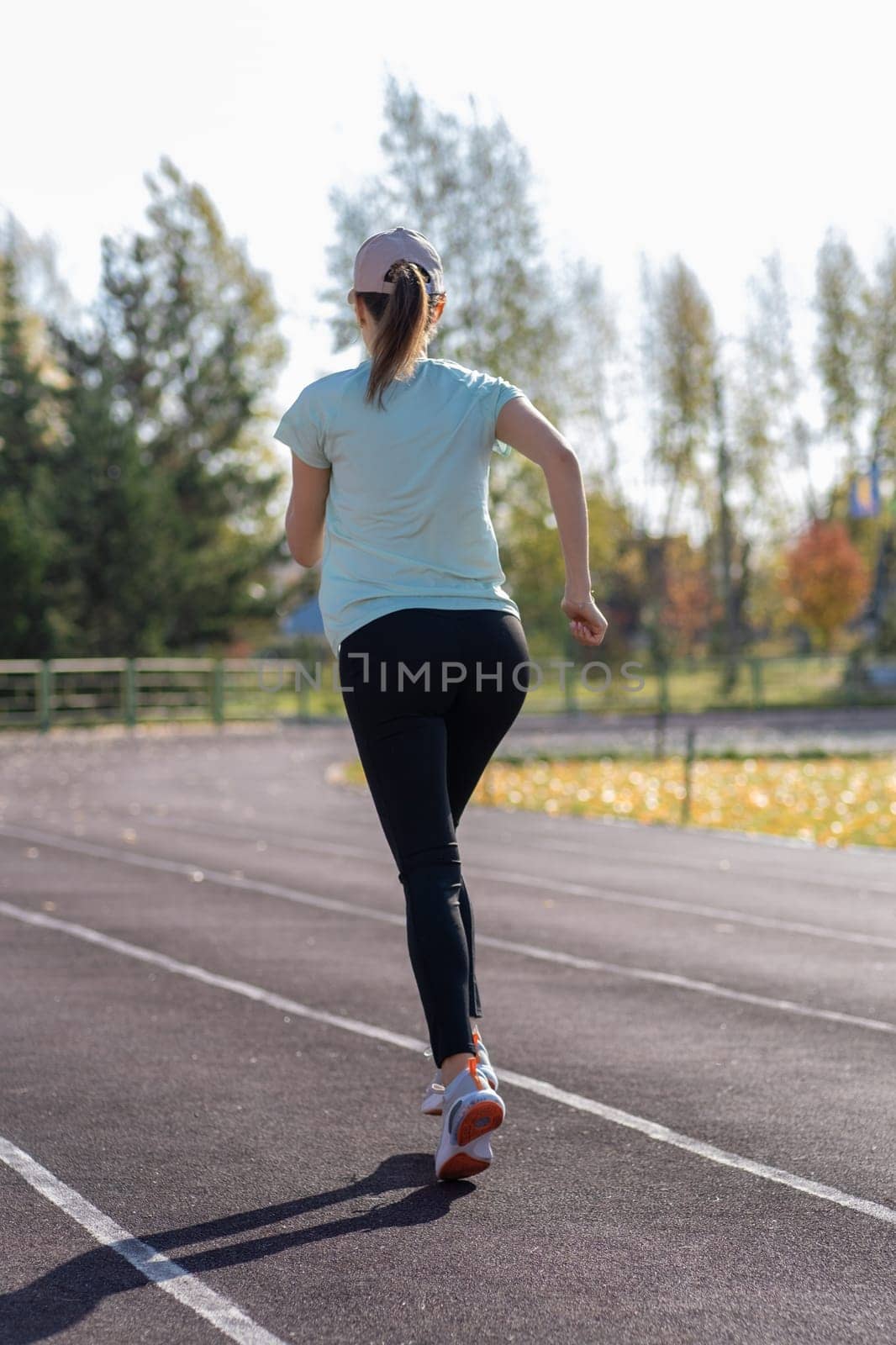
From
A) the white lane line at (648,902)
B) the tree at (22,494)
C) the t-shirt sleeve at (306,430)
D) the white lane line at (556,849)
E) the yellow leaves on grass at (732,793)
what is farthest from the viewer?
the tree at (22,494)

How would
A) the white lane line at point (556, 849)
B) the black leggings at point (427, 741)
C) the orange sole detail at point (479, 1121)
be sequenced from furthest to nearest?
the white lane line at point (556, 849) → the black leggings at point (427, 741) → the orange sole detail at point (479, 1121)

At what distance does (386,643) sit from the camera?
358cm

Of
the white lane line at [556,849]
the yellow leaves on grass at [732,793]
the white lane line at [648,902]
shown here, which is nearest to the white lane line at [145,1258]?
the white lane line at [648,902]

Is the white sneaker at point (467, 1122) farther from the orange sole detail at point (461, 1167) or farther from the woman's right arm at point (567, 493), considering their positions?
the woman's right arm at point (567, 493)

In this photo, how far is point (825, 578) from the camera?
5334 cm

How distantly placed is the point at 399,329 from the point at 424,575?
57 centimetres

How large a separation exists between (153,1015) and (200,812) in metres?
9.32

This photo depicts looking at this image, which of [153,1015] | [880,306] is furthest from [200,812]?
[880,306]

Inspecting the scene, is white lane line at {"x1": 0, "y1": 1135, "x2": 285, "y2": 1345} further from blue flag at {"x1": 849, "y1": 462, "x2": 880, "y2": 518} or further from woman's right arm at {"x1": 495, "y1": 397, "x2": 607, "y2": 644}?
blue flag at {"x1": 849, "y1": 462, "x2": 880, "y2": 518}

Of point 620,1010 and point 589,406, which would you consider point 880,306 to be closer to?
point 589,406

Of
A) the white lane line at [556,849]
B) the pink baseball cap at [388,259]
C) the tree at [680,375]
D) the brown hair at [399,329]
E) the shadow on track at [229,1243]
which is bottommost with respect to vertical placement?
the white lane line at [556,849]

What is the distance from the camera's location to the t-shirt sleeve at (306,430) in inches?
146

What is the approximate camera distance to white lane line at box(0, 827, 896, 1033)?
18.2ft

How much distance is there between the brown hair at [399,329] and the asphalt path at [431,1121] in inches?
71.4
